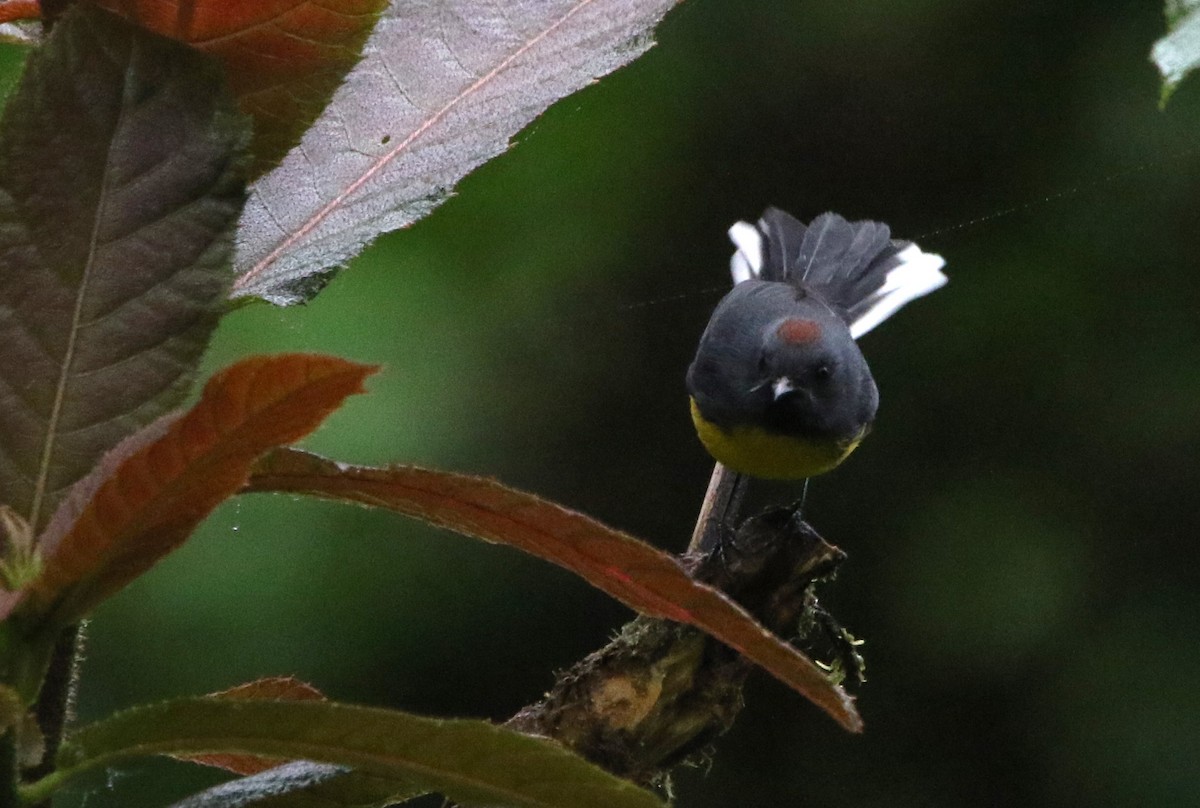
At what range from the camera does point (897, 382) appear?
8.65 ft

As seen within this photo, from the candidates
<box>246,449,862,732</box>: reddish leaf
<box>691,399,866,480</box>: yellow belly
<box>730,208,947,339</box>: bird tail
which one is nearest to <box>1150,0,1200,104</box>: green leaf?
<box>246,449,862,732</box>: reddish leaf

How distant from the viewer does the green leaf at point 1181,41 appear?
372 millimetres

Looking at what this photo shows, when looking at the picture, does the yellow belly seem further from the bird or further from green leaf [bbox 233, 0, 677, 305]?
green leaf [bbox 233, 0, 677, 305]

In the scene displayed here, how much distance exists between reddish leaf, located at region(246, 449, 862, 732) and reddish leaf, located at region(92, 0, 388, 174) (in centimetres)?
18

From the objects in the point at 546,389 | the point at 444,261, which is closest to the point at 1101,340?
the point at 546,389

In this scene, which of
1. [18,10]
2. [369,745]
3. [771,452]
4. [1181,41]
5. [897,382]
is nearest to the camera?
[1181,41]

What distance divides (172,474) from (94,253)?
0.13 metres

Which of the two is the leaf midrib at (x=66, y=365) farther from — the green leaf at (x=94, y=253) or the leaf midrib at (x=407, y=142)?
→ the leaf midrib at (x=407, y=142)

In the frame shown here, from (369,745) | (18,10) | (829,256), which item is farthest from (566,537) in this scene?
(829,256)

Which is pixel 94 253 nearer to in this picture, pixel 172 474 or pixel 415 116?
pixel 172 474

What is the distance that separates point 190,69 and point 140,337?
115mm

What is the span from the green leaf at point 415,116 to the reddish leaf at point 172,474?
19 centimetres

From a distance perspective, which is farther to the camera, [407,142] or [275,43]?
[407,142]

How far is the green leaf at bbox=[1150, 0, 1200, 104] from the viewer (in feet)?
1.22
